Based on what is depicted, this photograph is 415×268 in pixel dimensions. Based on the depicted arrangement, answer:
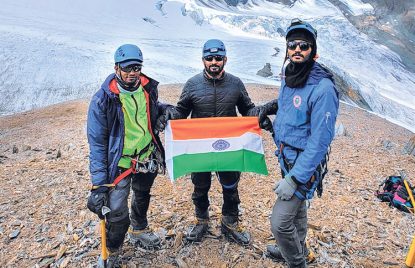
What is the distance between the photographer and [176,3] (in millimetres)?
80500

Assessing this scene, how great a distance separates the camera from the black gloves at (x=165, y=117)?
17.7 feet

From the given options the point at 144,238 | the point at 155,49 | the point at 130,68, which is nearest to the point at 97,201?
the point at 144,238

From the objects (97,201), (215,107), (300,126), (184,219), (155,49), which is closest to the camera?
(300,126)

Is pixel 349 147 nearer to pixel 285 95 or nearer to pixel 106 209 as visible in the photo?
pixel 285 95

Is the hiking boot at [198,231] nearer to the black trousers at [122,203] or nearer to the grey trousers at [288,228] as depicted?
the black trousers at [122,203]

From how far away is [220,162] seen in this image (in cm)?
573

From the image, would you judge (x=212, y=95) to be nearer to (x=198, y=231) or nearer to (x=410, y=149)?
(x=198, y=231)

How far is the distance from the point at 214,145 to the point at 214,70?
1220 millimetres

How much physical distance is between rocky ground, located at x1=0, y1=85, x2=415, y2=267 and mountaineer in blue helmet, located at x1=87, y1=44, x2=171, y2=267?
3.53 ft

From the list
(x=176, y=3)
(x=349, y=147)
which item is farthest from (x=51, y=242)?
(x=176, y=3)

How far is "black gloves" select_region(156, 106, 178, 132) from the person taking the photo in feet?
17.7

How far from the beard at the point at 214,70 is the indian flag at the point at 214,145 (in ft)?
2.41

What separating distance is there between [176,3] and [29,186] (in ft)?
253

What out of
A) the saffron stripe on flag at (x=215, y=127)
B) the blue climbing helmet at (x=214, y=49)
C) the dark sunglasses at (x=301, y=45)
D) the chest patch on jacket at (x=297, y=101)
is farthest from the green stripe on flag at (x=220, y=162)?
the dark sunglasses at (x=301, y=45)
